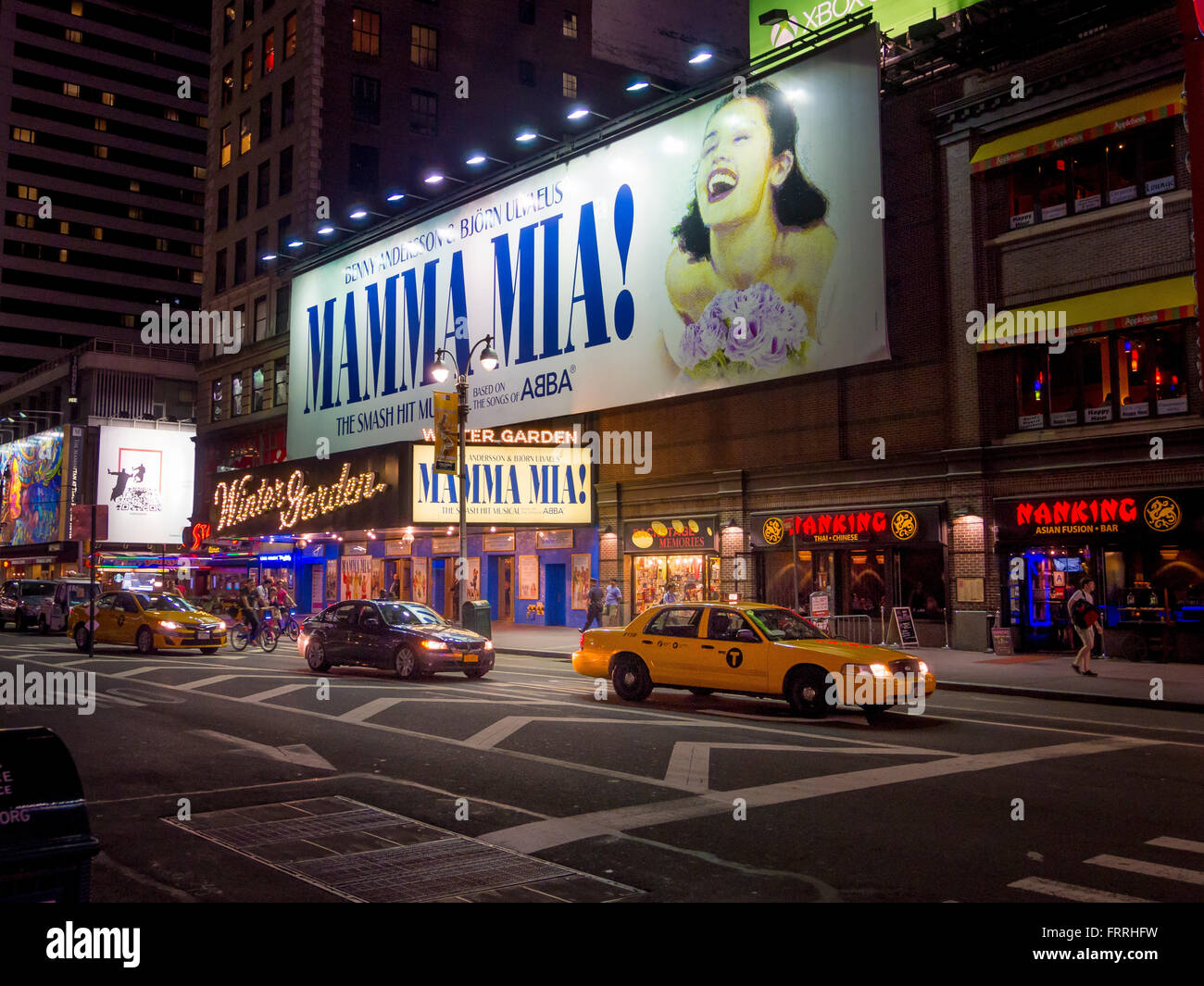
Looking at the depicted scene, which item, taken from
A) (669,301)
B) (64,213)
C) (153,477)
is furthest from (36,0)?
(669,301)

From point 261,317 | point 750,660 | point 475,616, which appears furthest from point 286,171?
point 750,660

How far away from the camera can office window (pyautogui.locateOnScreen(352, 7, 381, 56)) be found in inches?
2052

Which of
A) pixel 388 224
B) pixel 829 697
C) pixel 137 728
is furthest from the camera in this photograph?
pixel 388 224

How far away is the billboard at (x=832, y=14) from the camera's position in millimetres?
33219

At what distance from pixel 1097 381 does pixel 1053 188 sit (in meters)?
4.93

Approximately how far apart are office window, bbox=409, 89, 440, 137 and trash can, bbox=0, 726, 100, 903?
182ft

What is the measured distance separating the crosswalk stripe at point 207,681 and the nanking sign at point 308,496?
1461 cm

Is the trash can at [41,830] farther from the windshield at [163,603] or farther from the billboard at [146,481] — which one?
the billboard at [146,481]

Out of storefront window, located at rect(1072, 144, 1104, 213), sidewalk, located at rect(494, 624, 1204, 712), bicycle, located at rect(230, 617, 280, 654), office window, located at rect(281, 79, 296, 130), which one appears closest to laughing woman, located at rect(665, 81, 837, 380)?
storefront window, located at rect(1072, 144, 1104, 213)

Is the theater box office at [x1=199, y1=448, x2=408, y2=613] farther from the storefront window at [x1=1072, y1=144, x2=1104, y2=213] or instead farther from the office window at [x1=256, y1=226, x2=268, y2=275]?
the storefront window at [x1=1072, y1=144, x2=1104, y2=213]

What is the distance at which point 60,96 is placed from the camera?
305 ft

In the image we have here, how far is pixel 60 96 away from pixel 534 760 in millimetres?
103682

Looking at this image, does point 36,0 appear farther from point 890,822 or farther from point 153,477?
point 890,822

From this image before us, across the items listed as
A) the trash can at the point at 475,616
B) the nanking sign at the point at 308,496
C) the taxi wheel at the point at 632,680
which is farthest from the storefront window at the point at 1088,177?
the nanking sign at the point at 308,496
